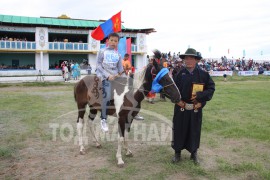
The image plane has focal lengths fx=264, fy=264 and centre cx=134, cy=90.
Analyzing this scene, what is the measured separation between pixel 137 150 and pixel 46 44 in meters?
30.8

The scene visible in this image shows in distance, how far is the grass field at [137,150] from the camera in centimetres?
458

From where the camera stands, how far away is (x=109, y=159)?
5309 millimetres

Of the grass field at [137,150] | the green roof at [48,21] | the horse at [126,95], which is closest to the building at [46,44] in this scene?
the green roof at [48,21]

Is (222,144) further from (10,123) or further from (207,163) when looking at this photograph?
(10,123)

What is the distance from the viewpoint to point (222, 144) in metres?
6.21

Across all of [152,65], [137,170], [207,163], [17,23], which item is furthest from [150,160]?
[17,23]

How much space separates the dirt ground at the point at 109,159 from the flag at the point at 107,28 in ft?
13.7

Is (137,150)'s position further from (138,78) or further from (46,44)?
(46,44)

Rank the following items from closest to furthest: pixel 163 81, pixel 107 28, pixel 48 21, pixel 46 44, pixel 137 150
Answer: pixel 163 81
pixel 137 150
pixel 107 28
pixel 46 44
pixel 48 21

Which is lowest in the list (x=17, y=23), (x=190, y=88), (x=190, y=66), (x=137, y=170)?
(x=137, y=170)

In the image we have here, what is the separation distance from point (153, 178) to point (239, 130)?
395 cm

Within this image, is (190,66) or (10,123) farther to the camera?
(10,123)

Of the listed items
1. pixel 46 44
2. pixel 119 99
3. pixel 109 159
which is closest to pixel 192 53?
pixel 119 99

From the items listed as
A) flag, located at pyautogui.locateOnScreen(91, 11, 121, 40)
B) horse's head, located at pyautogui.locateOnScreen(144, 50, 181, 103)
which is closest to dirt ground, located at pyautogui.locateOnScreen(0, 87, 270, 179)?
horse's head, located at pyautogui.locateOnScreen(144, 50, 181, 103)
